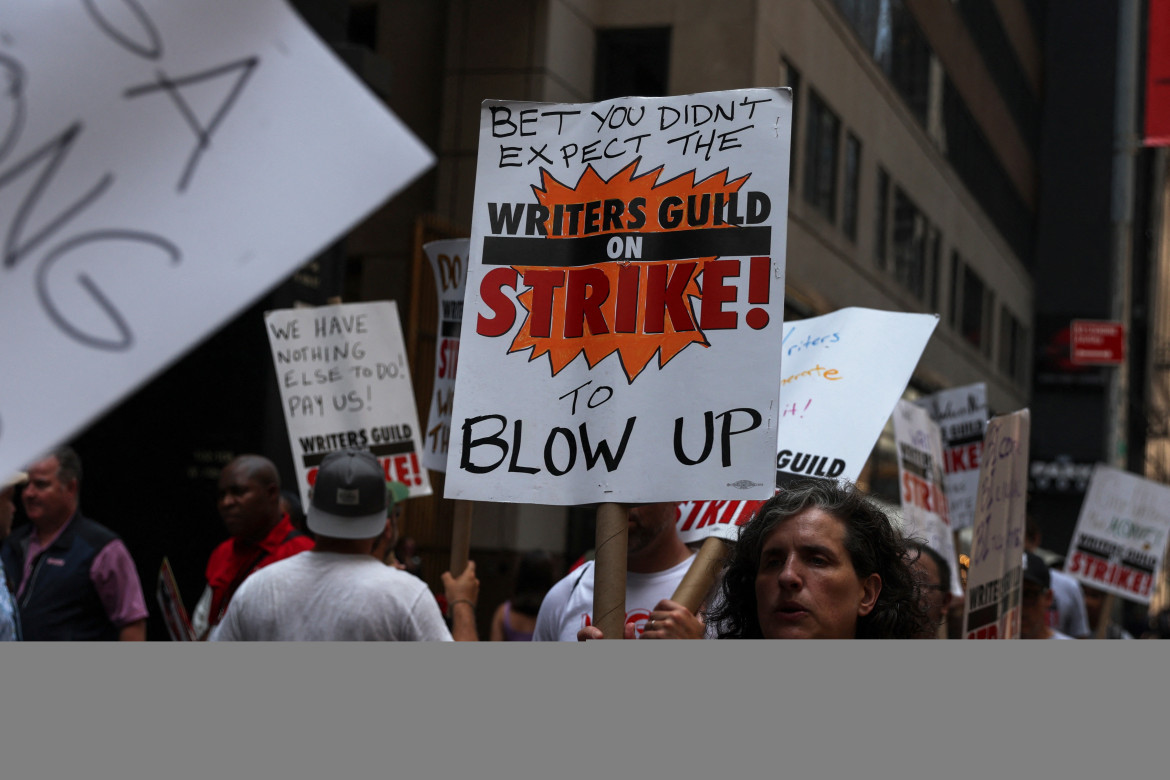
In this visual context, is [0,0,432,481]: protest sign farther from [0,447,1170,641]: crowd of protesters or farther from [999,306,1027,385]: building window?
[999,306,1027,385]: building window

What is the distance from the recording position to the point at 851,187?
58.6 feet

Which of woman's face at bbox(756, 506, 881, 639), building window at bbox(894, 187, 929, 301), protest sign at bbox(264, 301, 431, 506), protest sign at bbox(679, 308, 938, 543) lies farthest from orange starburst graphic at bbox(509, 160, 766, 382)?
building window at bbox(894, 187, 929, 301)

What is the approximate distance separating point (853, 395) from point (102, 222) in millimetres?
3164

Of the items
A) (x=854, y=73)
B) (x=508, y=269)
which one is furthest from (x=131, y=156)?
(x=854, y=73)

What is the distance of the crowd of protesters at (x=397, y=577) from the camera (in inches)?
122

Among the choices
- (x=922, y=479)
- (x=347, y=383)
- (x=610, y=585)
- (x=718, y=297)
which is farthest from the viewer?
(x=347, y=383)

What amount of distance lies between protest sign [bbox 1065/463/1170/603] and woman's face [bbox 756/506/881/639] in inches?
284

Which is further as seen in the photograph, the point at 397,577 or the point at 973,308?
the point at 973,308

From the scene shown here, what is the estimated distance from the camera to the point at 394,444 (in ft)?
21.6

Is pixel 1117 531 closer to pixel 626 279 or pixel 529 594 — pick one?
pixel 529 594

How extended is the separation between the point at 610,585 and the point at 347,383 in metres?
3.69

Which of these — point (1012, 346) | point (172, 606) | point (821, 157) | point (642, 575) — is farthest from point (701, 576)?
point (1012, 346)

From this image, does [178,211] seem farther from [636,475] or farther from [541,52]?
[541,52]

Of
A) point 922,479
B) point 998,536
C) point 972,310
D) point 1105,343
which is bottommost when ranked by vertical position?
point 998,536
